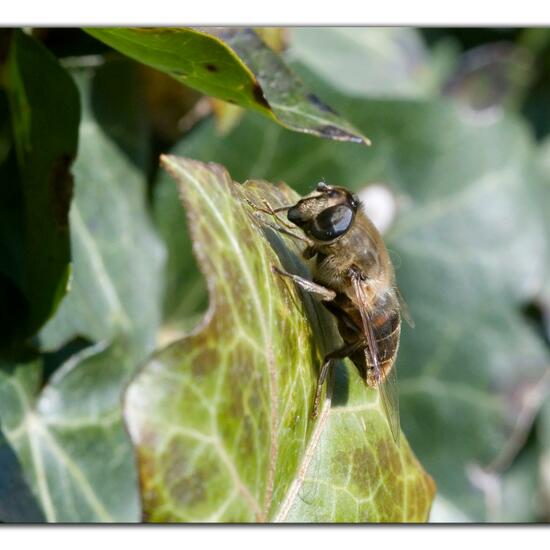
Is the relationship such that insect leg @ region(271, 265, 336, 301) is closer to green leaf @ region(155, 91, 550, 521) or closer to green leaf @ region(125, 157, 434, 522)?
green leaf @ region(125, 157, 434, 522)

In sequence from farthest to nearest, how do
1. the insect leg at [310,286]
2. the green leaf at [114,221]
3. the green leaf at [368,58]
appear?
the green leaf at [368,58]
the green leaf at [114,221]
the insect leg at [310,286]

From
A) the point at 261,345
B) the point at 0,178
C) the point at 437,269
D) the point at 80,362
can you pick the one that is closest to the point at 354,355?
the point at 261,345

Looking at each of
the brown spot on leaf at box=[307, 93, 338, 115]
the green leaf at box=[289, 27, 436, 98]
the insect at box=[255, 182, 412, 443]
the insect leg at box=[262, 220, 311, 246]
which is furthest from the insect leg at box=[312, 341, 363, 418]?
the green leaf at box=[289, 27, 436, 98]

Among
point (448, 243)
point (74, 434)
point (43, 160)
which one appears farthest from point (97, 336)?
point (448, 243)

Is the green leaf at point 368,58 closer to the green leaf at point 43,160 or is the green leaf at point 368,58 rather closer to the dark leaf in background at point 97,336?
the dark leaf in background at point 97,336

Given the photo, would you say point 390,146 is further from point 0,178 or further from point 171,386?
point 171,386

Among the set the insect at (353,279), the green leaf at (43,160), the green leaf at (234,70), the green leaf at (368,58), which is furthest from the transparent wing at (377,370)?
the green leaf at (368,58)
